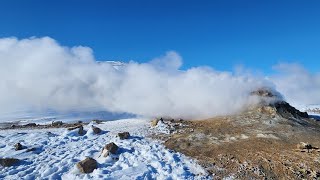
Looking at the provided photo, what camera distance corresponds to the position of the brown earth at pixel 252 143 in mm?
14688

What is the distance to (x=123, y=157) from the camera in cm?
1589

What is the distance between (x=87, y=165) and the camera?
575 inches

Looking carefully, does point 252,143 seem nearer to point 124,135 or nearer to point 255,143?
point 255,143

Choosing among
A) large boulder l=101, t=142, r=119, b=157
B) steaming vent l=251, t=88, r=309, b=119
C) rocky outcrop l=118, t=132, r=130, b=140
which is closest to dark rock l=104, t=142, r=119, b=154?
large boulder l=101, t=142, r=119, b=157

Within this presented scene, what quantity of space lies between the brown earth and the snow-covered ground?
3.74ft

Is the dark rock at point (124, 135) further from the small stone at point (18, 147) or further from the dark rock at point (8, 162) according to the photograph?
the dark rock at point (8, 162)

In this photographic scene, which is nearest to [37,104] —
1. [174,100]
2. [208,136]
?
[174,100]

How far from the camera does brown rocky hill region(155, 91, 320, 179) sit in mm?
14703

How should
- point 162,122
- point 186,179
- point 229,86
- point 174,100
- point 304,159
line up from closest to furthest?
point 186,179, point 304,159, point 162,122, point 229,86, point 174,100

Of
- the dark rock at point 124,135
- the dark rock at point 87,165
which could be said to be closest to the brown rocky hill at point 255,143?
the dark rock at point 124,135

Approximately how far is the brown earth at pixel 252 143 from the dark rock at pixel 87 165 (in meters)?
4.21

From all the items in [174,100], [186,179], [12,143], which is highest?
[174,100]

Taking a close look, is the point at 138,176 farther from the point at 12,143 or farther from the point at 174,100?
the point at 174,100

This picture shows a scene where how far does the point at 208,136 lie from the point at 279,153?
4.06m
